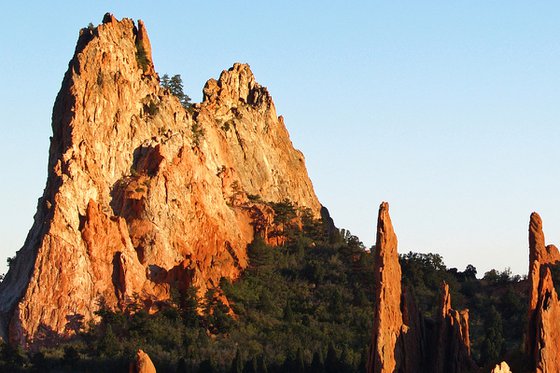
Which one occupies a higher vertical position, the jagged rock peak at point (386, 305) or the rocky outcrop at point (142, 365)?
the jagged rock peak at point (386, 305)

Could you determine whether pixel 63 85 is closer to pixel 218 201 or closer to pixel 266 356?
pixel 218 201

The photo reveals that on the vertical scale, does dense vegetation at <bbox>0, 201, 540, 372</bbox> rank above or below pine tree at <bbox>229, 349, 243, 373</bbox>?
above

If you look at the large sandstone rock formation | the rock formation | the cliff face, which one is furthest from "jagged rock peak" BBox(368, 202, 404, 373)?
the cliff face

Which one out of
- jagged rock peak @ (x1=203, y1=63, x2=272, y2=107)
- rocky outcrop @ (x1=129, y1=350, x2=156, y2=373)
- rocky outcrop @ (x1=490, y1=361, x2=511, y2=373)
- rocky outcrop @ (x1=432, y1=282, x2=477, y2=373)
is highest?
jagged rock peak @ (x1=203, y1=63, x2=272, y2=107)

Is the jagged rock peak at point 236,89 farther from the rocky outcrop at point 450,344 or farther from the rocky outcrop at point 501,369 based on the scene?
the rocky outcrop at point 501,369

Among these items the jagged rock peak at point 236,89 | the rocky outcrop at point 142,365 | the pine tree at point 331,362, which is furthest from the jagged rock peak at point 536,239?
the jagged rock peak at point 236,89

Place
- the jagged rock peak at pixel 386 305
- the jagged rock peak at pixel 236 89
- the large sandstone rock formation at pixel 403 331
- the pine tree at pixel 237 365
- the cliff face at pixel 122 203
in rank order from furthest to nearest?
1. the jagged rock peak at pixel 236 89
2. the cliff face at pixel 122 203
3. the pine tree at pixel 237 365
4. the large sandstone rock formation at pixel 403 331
5. the jagged rock peak at pixel 386 305

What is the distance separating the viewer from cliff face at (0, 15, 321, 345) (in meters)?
98.0

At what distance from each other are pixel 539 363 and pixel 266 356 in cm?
3224

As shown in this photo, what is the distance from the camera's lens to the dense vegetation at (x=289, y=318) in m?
93.0

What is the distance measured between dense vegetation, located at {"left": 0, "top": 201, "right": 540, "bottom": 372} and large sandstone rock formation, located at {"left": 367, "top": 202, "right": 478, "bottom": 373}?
7.76ft

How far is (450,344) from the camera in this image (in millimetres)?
77062

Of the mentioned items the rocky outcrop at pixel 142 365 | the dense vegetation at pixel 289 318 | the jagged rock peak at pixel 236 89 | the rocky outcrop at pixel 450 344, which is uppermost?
the jagged rock peak at pixel 236 89

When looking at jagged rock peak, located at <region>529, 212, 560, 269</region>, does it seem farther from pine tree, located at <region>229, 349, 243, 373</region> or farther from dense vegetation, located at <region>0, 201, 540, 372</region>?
pine tree, located at <region>229, 349, 243, 373</region>
